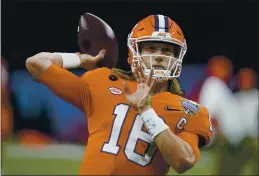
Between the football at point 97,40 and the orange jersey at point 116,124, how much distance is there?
0.89 ft

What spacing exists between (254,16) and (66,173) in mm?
4217

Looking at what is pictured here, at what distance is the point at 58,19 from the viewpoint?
1005cm

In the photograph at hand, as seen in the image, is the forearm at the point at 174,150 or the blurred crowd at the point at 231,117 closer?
the forearm at the point at 174,150

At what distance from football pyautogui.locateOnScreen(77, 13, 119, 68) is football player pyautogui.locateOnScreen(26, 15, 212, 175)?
0.17 m

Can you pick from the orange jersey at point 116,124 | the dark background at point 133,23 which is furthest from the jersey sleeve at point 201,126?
the dark background at point 133,23

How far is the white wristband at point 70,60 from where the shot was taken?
2754 mm

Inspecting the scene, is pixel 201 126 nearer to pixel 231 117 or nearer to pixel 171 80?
pixel 171 80

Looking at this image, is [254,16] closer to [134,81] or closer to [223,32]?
[223,32]

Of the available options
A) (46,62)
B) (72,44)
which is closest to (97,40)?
(46,62)

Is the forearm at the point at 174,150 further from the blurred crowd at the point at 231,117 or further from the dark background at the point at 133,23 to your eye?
the dark background at the point at 133,23

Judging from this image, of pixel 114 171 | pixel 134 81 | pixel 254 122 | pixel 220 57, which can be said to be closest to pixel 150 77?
pixel 134 81

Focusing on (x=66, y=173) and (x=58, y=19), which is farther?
(x=58, y=19)

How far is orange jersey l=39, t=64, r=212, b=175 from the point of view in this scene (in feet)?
8.43

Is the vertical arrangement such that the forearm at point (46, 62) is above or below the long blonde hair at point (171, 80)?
above
